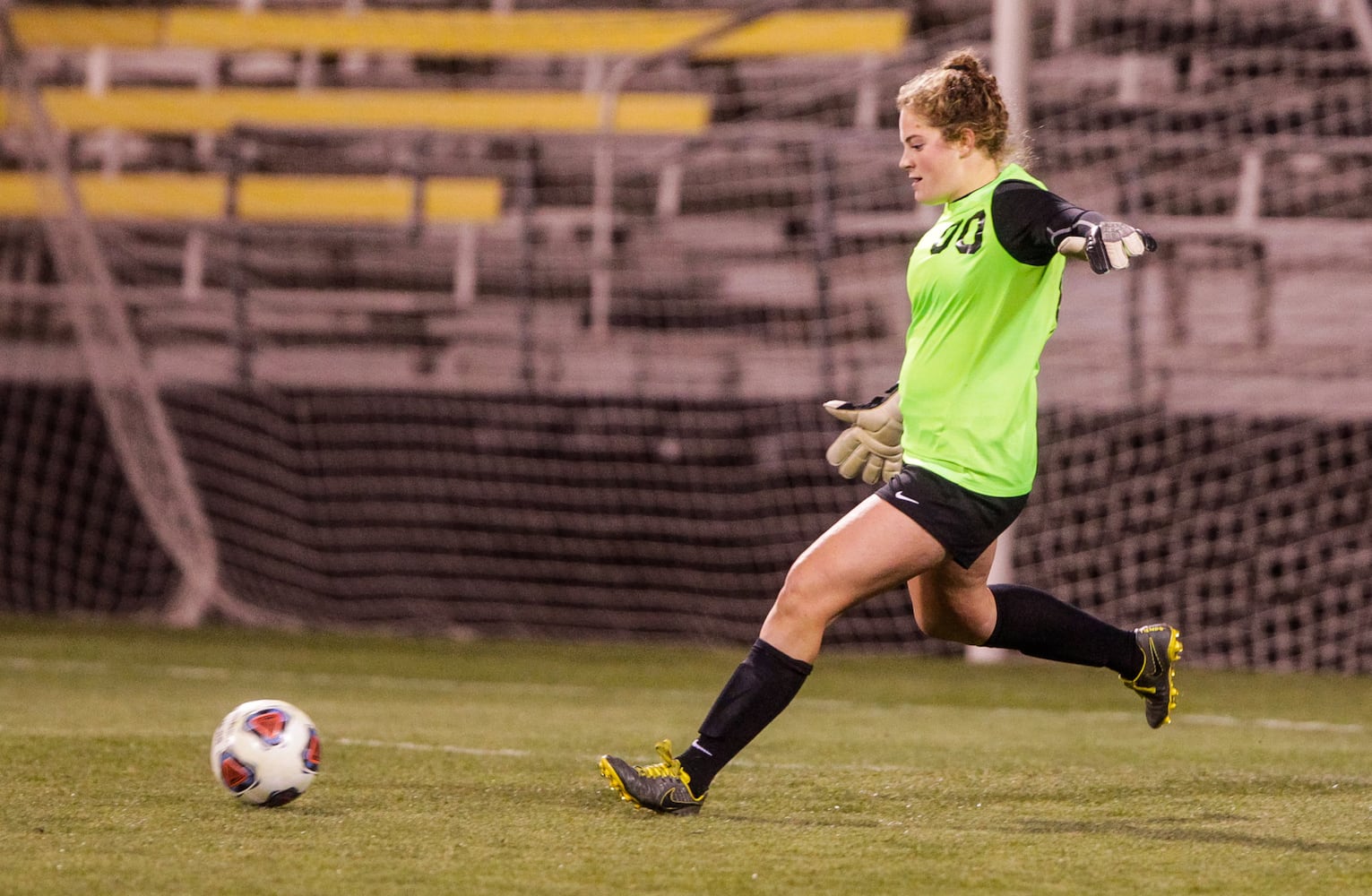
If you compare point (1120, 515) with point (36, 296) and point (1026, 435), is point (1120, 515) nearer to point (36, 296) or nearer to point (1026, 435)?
point (1026, 435)

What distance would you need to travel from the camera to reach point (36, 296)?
10438mm

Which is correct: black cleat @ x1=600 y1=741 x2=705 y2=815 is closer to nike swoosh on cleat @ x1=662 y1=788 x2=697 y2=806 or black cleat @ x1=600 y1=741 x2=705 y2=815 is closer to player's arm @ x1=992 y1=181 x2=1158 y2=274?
nike swoosh on cleat @ x1=662 y1=788 x2=697 y2=806

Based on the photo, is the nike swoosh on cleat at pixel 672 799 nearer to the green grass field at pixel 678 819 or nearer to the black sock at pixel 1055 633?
the green grass field at pixel 678 819

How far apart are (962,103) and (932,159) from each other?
14 centimetres

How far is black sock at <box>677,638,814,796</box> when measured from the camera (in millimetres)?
3865

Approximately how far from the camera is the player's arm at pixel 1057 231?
339cm

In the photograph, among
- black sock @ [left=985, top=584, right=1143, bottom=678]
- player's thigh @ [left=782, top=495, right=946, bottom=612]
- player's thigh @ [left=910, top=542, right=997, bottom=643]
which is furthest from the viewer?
black sock @ [left=985, top=584, right=1143, bottom=678]

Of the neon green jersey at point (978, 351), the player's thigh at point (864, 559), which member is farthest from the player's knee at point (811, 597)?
the neon green jersey at point (978, 351)

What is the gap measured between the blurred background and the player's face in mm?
4777

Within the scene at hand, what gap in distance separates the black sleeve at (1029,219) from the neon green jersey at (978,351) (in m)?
0.02

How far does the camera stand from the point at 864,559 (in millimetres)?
3795

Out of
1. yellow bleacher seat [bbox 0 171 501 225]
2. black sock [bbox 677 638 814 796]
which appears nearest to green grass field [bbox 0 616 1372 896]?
black sock [bbox 677 638 814 796]

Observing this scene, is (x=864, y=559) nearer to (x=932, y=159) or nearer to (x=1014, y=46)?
(x=932, y=159)

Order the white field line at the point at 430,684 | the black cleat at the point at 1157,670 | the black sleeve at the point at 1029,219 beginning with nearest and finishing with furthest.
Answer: the black sleeve at the point at 1029,219, the black cleat at the point at 1157,670, the white field line at the point at 430,684
